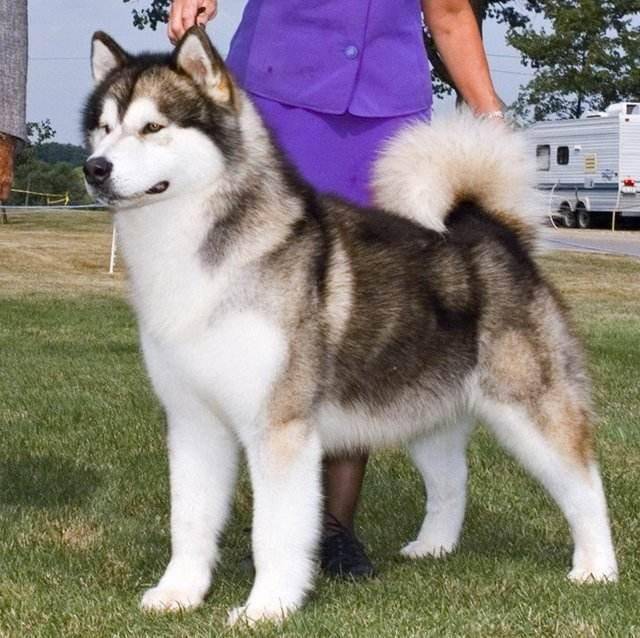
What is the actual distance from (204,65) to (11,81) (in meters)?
0.68

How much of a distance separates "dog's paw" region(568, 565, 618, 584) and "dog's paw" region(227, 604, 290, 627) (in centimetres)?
99

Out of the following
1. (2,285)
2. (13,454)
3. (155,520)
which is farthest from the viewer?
(2,285)

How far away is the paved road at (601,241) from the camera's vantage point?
799 inches

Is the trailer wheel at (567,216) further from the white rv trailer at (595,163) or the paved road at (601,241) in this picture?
the paved road at (601,241)

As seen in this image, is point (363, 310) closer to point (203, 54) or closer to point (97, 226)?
point (203, 54)

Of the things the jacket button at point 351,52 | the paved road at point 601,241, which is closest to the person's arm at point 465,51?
the jacket button at point 351,52

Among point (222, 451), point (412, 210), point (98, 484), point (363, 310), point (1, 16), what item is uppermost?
point (1, 16)

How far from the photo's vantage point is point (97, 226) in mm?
26000

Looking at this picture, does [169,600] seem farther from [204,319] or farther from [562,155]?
[562,155]

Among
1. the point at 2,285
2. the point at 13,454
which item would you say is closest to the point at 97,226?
the point at 2,285

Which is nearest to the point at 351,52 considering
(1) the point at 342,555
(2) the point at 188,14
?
(2) the point at 188,14

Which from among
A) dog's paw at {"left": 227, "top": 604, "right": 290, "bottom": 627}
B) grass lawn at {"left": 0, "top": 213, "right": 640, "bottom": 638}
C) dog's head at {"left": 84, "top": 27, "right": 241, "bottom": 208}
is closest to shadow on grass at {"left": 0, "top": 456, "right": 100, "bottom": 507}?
grass lawn at {"left": 0, "top": 213, "right": 640, "bottom": 638}

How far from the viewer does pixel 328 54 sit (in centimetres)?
380

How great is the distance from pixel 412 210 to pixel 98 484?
2010 millimetres
